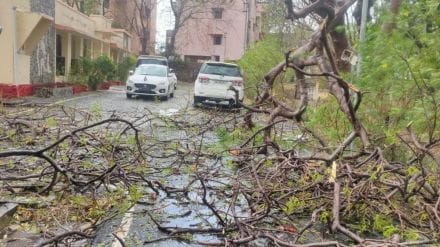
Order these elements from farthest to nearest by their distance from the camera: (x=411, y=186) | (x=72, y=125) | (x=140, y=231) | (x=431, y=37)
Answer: (x=72, y=125) < (x=431, y=37) < (x=411, y=186) < (x=140, y=231)

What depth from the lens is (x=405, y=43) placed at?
8.12 m

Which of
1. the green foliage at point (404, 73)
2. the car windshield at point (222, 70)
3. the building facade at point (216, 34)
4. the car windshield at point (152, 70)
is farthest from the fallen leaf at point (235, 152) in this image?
the building facade at point (216, 34)

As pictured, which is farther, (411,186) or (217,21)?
(217,21)

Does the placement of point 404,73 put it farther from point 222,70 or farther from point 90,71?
point 90,71

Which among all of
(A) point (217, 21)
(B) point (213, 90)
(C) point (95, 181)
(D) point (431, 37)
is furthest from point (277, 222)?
(A) point (217, 21)

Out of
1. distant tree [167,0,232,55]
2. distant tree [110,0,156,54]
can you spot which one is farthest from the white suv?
distant tree [110,0,156,54]

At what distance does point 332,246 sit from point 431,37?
15.4 ft

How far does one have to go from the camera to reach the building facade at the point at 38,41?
63.8 ft

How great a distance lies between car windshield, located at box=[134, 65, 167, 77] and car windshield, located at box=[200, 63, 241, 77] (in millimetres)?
5239

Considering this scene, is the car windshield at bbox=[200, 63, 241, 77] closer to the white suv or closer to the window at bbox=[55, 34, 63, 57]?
the white suv

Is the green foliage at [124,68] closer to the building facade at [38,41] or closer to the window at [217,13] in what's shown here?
the building facade at [38,41]

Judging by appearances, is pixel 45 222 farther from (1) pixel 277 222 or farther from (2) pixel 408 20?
(2) pixel 408 20

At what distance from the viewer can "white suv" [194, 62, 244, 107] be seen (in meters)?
19.9

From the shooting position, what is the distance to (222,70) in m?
20.6
